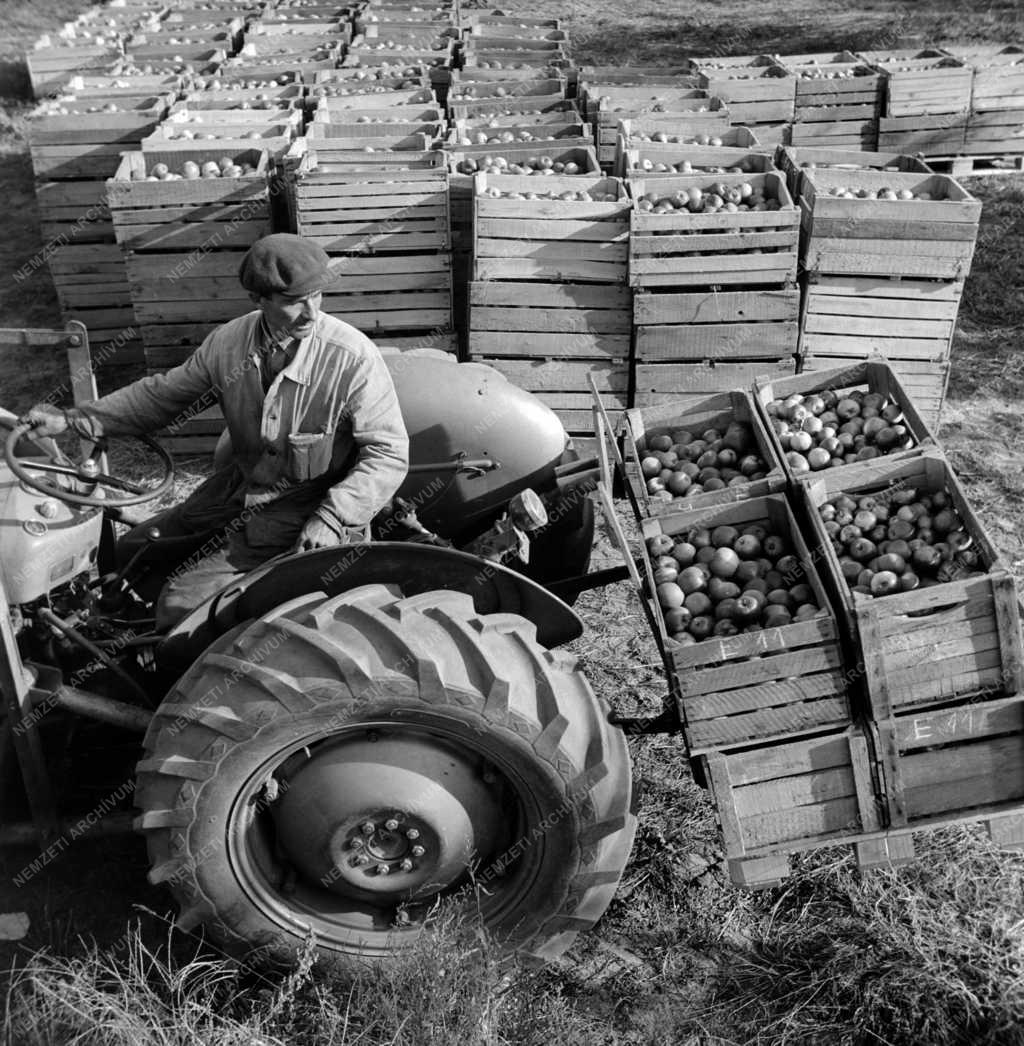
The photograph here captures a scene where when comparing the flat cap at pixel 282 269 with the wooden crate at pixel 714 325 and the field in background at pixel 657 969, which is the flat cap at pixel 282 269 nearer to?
the field in background at pixel 657 969

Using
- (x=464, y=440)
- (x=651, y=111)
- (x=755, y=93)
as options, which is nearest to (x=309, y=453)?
(x=464, y=440)

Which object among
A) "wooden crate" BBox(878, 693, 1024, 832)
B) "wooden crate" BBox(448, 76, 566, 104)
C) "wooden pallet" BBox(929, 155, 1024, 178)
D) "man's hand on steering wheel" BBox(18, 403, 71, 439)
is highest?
"man's hand on steering wheel" BBox(18, 403, 71, 439)

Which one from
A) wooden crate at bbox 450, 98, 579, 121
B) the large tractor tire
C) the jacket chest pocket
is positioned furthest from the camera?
wooden crate at bbox 450, 98, 579, 121

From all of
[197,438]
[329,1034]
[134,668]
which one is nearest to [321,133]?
[197,438]

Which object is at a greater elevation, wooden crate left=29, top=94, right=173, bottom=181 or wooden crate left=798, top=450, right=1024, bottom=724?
wooden crate left=798, top=450, right=1024, bottom=724

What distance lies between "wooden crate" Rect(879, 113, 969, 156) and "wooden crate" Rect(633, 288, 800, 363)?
5.67 m

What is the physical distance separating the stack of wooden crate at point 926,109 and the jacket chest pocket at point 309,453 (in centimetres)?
940

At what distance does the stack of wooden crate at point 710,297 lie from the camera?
6699 millimetres

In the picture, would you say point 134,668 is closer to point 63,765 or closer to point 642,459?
point 63,765

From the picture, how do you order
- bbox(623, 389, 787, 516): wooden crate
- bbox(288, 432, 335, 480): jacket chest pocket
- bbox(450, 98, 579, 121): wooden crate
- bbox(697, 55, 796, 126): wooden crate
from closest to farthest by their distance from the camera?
bbox(288, 432, 335, 480): jacket chest pocket < bbox(623, 389, 787, 516): wooden crate < bbox(450, 98, 579, 121): wooden crate < bbox(697, 55, 796, 126): wooden crate

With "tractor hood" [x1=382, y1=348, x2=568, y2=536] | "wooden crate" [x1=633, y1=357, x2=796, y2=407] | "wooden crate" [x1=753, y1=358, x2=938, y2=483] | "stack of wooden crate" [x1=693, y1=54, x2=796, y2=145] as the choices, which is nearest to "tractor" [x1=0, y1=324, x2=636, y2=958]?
"tractor hood" [x1=382, y1=348, x2=568, y2=536]

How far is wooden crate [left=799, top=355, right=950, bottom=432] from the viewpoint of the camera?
23.0 ft

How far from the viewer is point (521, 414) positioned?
172 inches

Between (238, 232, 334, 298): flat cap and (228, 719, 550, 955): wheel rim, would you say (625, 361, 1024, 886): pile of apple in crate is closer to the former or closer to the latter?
(228, 719, 550, 955): wheel rim
